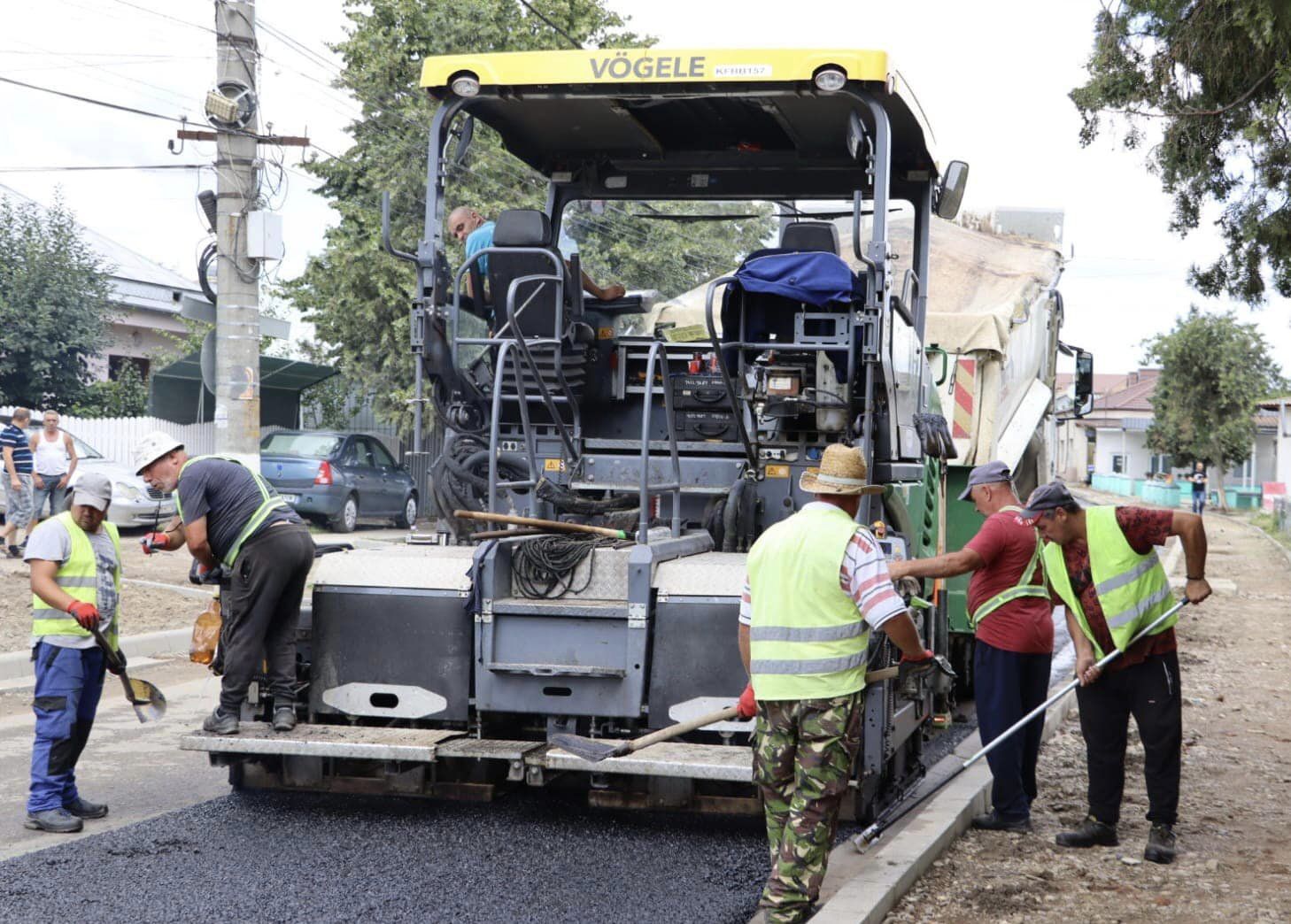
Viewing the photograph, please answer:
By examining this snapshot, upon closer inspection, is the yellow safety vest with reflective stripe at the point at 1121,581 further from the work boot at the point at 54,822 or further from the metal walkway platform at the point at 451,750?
the work boot at the point at 54,822

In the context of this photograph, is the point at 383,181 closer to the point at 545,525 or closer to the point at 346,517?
the point at 346,517

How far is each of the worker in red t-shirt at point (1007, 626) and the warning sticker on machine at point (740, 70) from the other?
2.02m

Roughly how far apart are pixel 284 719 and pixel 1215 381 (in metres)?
44.6

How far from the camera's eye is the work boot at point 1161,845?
19.3ft

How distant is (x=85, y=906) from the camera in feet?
16.8

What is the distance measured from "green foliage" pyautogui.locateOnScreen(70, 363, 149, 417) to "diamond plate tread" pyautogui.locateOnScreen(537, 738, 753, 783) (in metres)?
23.0

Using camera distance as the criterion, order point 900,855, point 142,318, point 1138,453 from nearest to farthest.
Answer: point 900,855, point 142,318, point 1138,453

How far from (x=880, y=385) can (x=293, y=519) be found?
260cm

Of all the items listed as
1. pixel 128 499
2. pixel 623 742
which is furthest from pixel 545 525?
pixel 128 499

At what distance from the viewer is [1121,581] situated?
6.01m

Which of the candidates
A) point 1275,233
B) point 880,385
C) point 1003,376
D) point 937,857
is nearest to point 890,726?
point 937,857

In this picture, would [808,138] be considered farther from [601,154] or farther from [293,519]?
[293,519]

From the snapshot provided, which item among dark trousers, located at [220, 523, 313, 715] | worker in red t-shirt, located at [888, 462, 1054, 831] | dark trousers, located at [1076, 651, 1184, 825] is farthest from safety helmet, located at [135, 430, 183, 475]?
dark trousers, located at [1076, 651, 1184, 825]

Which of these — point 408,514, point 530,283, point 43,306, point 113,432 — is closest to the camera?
point 530,283
